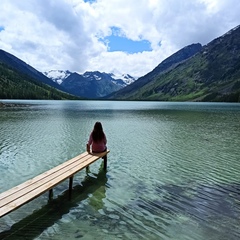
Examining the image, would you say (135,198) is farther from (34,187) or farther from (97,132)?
(97,132)

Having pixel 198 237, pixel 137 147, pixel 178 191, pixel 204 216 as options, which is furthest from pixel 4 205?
pixel 137 147

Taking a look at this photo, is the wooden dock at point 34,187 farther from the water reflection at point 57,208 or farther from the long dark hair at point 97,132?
the long dark hair at point 97,132

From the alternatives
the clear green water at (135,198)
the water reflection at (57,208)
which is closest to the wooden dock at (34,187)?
the water reflection at (57,208)

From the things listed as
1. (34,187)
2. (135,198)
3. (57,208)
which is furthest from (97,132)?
(34,187)

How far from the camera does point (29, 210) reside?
520 inches

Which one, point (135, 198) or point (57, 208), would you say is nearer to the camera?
point (57, 208)

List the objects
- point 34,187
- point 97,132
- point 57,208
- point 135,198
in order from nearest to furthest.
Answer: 1. point 34,187
2. point 57,208
3. point 135,198
4. point 97,132

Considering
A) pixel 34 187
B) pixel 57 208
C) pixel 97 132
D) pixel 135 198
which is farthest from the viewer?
pixel 97 132

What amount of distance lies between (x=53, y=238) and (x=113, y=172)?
34.6 ft

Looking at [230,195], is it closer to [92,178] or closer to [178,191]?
[178,191]

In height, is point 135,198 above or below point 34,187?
below

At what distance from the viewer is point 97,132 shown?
20891mm

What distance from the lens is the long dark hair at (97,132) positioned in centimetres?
2086

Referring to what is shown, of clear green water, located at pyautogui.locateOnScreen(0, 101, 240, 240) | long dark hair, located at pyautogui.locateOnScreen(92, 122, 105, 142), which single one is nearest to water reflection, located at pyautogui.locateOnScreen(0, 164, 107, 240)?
clear green water, located at pyautogui.locateOnScreen(0, 101, 240, 240)
